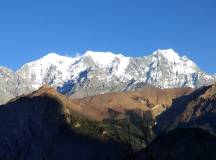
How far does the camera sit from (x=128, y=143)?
77.1 m

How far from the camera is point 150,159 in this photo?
78.1 metres

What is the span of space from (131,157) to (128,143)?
1.61 m

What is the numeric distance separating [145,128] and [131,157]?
12.6ft

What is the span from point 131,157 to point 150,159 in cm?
258

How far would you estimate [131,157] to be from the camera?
76875 mm

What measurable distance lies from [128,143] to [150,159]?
11.0 ft

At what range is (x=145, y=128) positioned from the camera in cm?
7825

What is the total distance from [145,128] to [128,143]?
2799 millimetres
